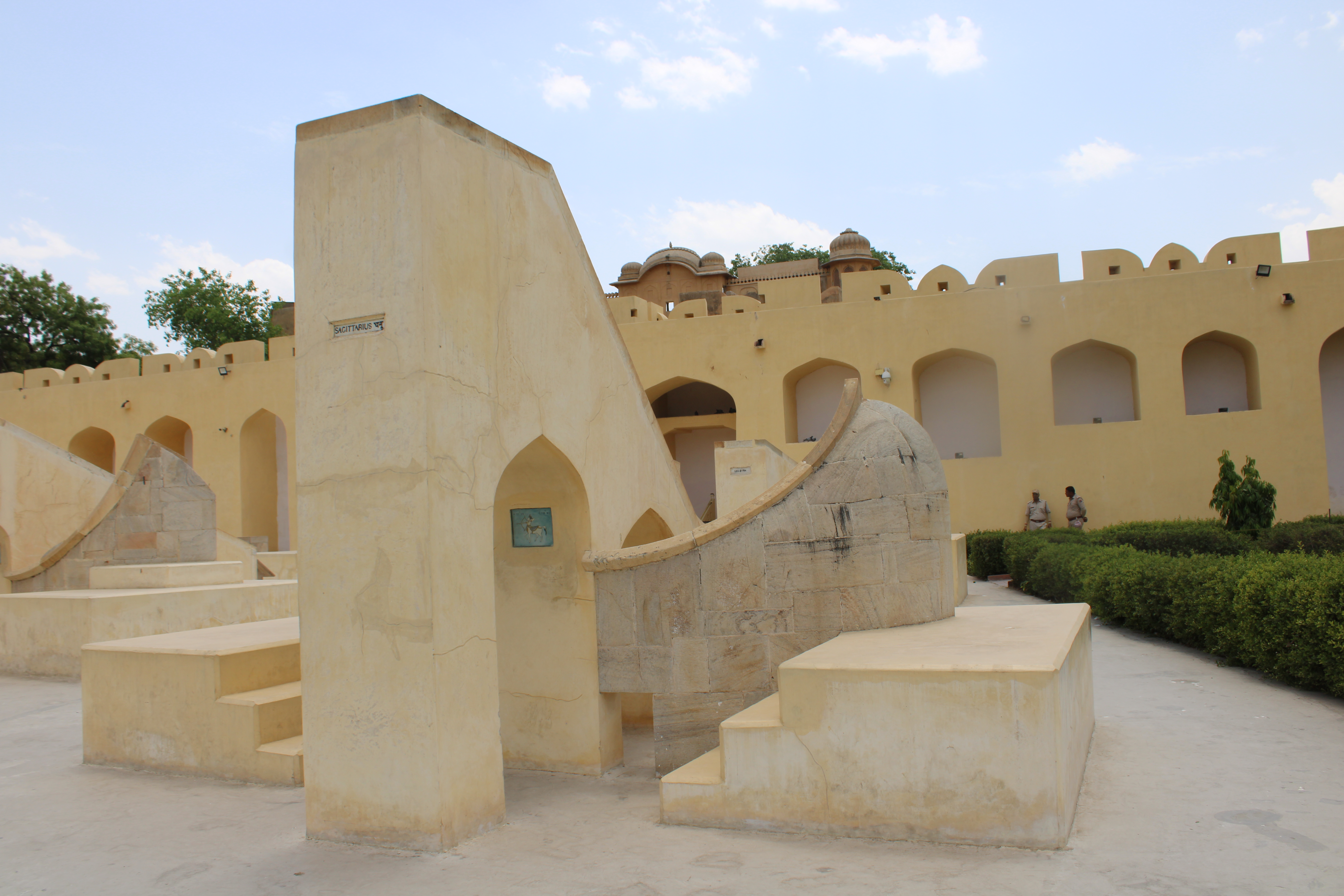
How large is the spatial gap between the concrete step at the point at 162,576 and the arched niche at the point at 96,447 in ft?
51.2

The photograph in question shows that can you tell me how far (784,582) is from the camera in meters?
5.36

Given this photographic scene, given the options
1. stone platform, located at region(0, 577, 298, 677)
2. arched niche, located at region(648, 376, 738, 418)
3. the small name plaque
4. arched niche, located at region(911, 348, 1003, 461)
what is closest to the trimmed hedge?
the small name plaque

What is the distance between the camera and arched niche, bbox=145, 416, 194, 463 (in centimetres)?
2378

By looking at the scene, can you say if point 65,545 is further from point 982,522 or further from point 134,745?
point 982,522

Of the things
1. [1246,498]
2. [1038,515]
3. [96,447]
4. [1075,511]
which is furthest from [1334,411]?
[96,447]

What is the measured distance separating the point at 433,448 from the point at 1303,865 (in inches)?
153

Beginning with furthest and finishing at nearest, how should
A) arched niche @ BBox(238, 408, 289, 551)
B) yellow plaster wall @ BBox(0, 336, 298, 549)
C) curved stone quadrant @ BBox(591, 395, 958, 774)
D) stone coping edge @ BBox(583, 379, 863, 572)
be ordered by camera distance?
arched niche @ BBox(238, 408, 289, 551)
yellow plaster wall @ BBox(0, 336, 298, 549)
stone coping edge @ BBox(583, 379, 863, 572)
curved stone quadrant @ BBox(591, 395, 958, 774)

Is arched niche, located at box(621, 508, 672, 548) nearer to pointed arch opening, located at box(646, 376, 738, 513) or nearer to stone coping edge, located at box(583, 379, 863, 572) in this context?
stone coping edge, located at box(583, 379, 863, 572)

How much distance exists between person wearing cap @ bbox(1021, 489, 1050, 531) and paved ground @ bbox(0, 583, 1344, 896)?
35.7ft

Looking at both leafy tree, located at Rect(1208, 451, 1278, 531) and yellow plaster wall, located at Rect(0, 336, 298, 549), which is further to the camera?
yellow plaster wall, located at Rect(0, 336, 298, 549)

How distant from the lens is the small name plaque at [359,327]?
14.4 feet

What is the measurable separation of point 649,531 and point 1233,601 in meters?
4.63

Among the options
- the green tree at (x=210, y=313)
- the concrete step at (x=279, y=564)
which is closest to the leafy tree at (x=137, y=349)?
the green tree at (x=210, y=313)

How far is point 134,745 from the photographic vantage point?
6043mm
